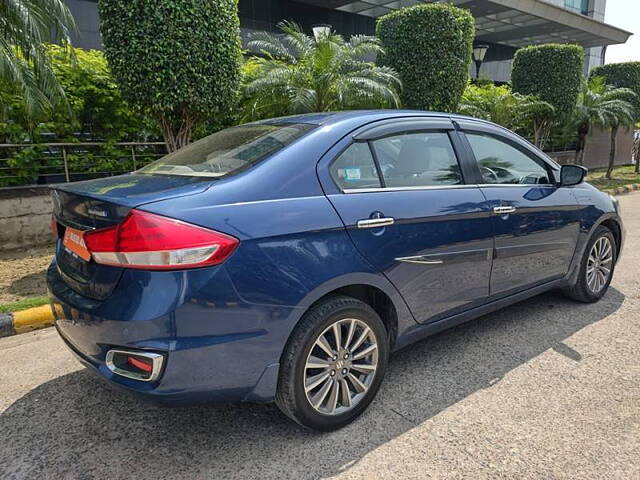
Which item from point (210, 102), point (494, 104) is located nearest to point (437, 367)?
point (210, 102)

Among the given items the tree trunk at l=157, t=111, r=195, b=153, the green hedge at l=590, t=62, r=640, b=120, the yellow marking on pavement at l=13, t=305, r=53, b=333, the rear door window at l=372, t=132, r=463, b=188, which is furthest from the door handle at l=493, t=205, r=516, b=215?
the green hedge at l=590, t=62, r=640, b=120

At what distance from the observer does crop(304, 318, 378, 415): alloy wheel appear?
7.75ft

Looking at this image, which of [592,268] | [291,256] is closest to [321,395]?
[291,256]

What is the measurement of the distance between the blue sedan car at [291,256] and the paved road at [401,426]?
26 cm

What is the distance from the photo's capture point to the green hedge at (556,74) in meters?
13.2

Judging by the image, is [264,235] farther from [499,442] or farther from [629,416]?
[629,416]

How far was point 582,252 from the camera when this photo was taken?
3.95m

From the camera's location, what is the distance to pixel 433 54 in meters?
9.08

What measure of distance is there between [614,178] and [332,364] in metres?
17.5

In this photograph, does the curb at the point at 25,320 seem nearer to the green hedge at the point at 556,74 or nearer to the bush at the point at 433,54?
the bush at the point at 433,54

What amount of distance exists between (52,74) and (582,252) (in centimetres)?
635

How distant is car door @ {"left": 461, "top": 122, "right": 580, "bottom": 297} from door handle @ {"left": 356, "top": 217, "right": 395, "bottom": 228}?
95 centimetres

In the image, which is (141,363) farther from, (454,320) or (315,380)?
(454,320)

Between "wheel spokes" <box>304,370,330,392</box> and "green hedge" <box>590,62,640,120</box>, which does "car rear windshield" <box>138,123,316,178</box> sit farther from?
"green hedge" <box>590,62,640,120</box>
